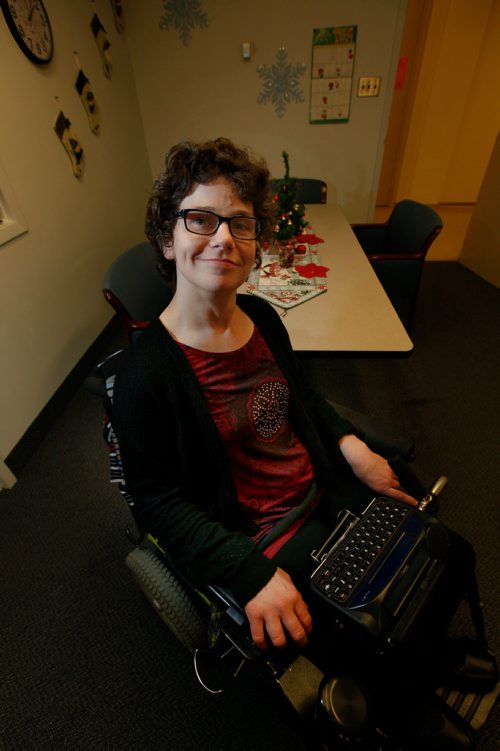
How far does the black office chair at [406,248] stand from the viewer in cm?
200

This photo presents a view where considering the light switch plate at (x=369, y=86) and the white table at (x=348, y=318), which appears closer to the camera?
the white table at (x=348, y=318)

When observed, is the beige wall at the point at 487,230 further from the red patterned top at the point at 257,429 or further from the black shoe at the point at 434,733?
the black shoe at the point at 434,733

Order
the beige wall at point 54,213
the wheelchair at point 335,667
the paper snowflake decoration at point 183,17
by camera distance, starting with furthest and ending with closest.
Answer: the paper snowflake decoration at point 183,17, the beige wall at point 54,213, the wheelchair at point 335,667

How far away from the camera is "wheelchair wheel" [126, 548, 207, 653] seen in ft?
2.72

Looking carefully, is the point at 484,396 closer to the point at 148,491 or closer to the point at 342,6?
the point at 148,491

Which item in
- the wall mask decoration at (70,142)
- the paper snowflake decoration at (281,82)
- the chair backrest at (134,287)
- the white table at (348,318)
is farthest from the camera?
the paper snowflake decoration at (281,82)

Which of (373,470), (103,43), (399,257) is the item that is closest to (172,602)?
(373,470)

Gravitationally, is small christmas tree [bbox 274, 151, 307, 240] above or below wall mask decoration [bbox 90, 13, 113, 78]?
below

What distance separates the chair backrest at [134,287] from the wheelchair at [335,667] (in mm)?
696

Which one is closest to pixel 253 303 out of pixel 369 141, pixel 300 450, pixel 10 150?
pixel 300 450

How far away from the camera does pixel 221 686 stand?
110cm

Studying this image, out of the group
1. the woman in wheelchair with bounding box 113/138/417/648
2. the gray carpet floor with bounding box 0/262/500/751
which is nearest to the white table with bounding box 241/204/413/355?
the woman in wheelchair with bounding box 113/138/417/648

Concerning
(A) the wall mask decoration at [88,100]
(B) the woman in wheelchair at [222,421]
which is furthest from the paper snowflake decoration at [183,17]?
(B) the woman in wheelchair at [222,421]

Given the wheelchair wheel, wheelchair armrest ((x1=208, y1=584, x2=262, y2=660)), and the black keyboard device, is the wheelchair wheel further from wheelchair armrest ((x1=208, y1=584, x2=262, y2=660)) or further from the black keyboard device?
the black keyboard device
